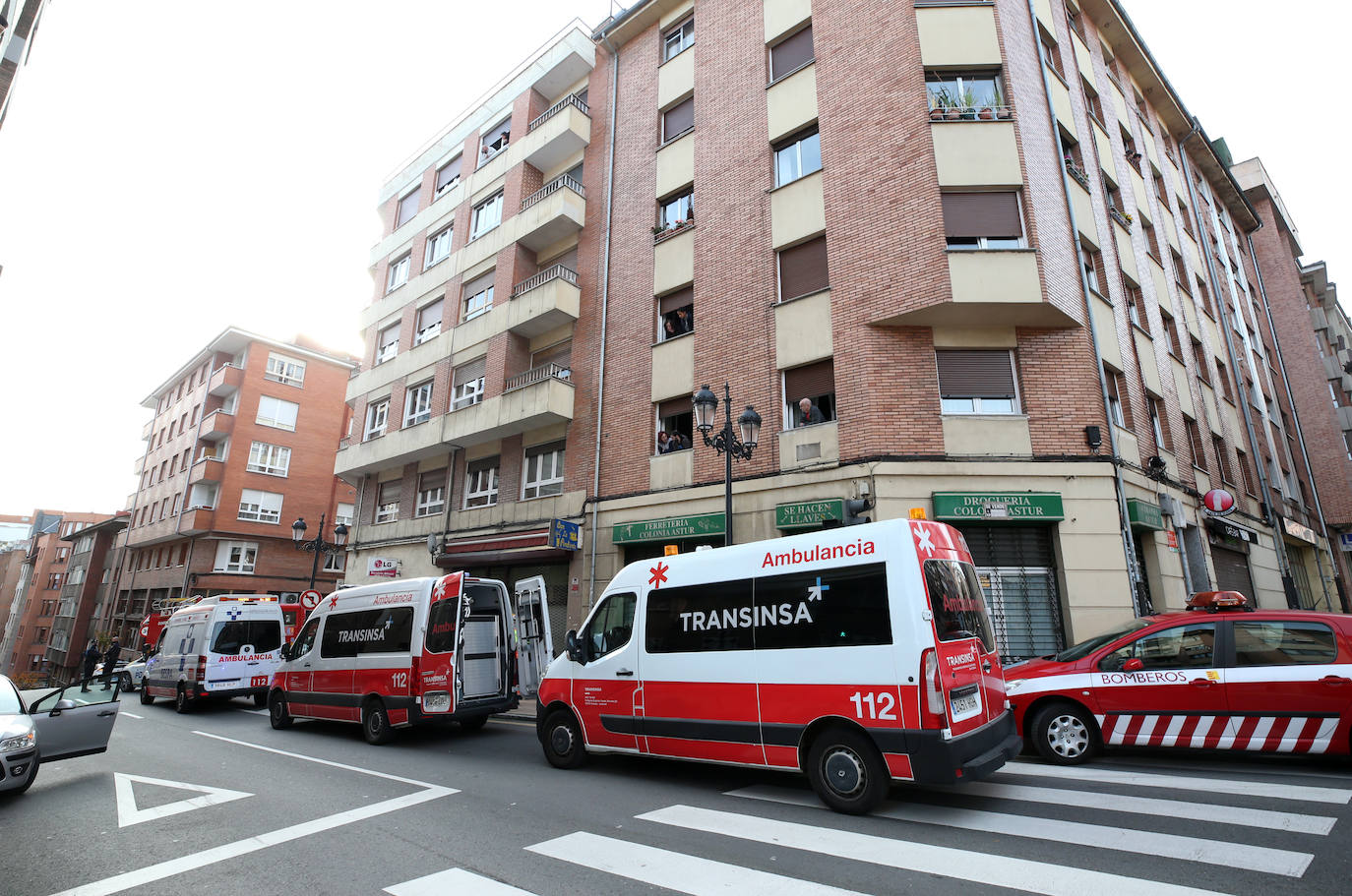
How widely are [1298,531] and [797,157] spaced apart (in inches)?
764

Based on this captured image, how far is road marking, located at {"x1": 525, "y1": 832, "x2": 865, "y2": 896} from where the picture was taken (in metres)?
3.81

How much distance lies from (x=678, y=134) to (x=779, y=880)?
1713 centimetres

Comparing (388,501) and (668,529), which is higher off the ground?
(388,501)

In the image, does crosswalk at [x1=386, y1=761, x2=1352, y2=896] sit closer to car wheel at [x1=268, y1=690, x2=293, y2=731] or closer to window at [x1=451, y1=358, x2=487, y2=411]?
car wheel at [x1=268, y1=690, x2=293, y2=731]

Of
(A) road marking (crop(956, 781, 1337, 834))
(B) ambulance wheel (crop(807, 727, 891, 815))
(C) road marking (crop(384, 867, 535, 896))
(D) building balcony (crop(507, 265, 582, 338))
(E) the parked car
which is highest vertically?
(D) building balcony (crop(507, 265, 582, 338))

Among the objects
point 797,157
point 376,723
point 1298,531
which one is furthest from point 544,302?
point 1298,531

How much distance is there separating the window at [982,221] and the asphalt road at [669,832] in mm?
8807

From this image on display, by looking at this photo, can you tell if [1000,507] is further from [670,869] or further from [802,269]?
[670,869]

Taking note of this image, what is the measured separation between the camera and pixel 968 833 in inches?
184

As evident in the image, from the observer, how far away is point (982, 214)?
40.1 feet

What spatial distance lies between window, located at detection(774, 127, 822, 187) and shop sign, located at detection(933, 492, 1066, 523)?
7.82m

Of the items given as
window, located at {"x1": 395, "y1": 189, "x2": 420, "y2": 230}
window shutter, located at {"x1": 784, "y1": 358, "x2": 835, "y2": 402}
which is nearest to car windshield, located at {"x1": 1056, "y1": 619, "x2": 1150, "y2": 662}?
window shutter, located at {"x1": 784, "y1": 358, "x2": 835, "y2": 402}

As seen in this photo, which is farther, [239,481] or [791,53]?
[239,481]

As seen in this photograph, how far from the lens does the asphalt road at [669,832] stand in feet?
13.0
